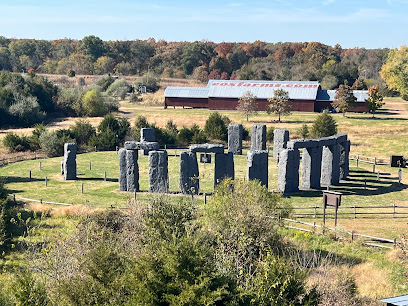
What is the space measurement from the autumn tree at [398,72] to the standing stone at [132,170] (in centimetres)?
4837

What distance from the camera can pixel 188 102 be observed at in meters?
66.4

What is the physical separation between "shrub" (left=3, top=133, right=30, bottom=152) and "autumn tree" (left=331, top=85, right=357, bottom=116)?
101 feet

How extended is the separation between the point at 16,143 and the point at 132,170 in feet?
59.4

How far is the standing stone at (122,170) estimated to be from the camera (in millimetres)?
29859

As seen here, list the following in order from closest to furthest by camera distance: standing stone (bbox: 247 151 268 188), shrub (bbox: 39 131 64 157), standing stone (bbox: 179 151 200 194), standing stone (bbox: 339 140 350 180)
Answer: standing stone (bbox: 179 151 200 194) → standing stone (bbox: 247 151 268 188) → standing stone (bbox: 339 140 350 180) → shrub (bbox: 39 131 64 157)

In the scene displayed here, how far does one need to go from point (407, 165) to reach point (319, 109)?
2480 centimetres

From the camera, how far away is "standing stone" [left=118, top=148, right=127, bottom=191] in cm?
2986

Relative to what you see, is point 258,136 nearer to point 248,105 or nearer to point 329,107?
point 248,105

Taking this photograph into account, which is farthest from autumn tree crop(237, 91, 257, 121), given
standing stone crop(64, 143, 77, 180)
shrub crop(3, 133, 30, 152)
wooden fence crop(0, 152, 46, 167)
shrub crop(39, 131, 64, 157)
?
standing stone crop(64, 143, 77, 180)

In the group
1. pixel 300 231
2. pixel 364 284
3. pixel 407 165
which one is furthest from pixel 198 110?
pixel 364 284

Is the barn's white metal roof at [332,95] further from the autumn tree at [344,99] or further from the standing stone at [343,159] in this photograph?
the standing stone at [343,159]

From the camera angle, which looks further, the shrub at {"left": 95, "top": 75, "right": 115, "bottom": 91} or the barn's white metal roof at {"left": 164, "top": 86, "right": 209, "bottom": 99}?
the shrub at {"left": 95, "top": 75, "right": 115, "bottom": 91}

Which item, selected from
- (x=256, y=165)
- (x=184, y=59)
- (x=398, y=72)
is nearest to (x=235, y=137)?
(x=256, y=165)

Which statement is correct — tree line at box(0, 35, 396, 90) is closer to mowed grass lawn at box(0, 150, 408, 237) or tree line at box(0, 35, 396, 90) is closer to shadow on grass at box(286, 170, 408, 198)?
mowed grass lawn at box(0, 150, 408, 237)
